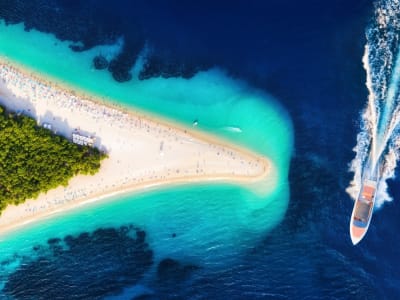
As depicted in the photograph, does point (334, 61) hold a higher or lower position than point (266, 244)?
higher

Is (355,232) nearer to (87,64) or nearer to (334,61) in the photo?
(334,61)

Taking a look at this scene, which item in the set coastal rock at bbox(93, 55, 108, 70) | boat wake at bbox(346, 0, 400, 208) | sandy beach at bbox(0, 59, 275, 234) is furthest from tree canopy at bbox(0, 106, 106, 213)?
boat wake at bbox(346, 0, 400, 208)

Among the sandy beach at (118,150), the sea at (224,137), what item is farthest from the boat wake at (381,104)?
the sandy beach at (118,150)

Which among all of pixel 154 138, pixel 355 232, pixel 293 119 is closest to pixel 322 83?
pixel 293 119

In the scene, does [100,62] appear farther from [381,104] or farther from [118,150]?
[381,104]

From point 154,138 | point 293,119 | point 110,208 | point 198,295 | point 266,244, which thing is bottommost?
point 198,295

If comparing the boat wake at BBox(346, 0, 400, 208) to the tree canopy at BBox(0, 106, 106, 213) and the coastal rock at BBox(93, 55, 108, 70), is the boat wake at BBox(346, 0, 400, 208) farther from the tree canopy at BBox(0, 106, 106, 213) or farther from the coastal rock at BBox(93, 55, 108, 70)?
the tree canopy at BBox(0, 106, 106, 213)
